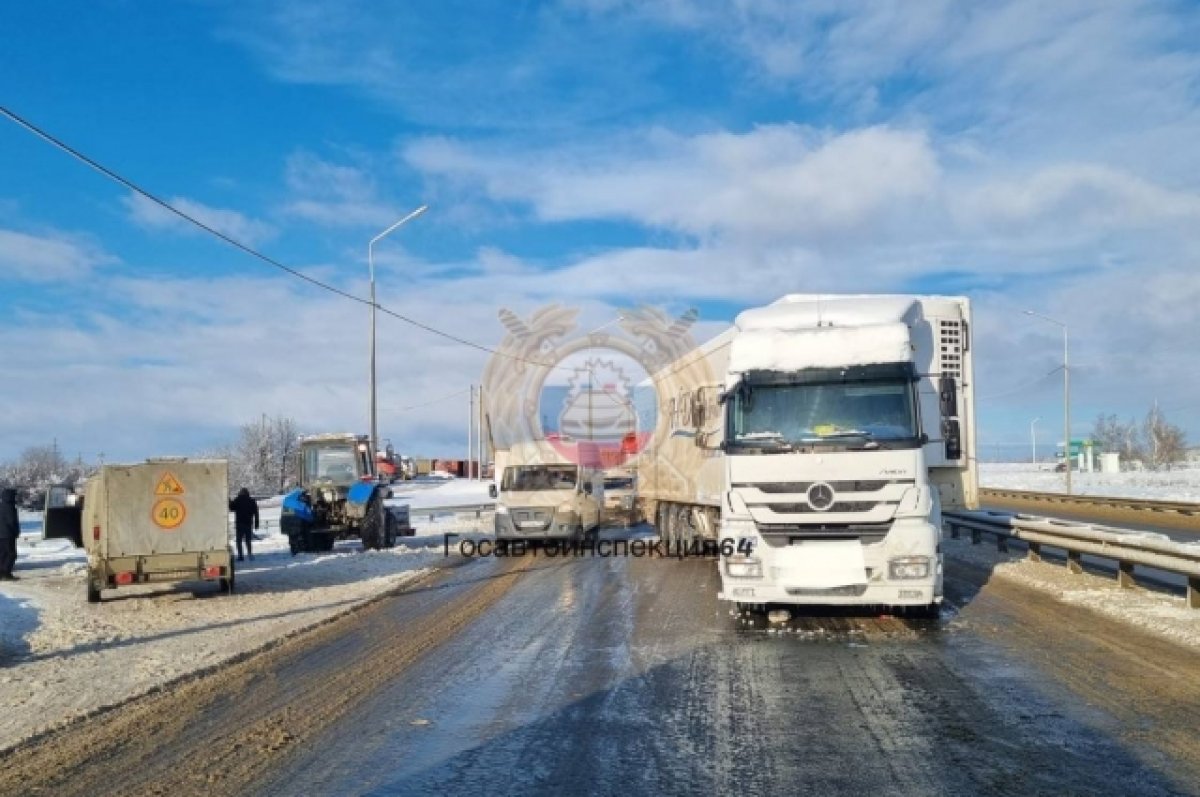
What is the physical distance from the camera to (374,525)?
74.5 feet

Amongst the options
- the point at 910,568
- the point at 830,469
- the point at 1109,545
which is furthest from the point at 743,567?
the point at 1109,545

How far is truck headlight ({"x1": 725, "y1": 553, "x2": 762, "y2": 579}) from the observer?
34.4 ft

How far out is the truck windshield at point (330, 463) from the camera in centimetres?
2409

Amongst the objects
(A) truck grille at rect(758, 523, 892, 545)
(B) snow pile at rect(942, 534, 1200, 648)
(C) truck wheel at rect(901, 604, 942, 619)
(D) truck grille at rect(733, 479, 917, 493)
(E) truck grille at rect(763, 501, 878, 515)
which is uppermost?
(D) truck grille at rect(733, 479, 917, 493)

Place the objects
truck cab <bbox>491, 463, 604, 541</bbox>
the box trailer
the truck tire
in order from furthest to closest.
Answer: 1. the truck tire
2. truck cab <bbox>491, 463, 604, 541</bbox>
3. the box trailer

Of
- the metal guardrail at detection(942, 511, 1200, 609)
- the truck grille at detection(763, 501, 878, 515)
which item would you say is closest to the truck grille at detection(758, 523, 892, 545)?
the truck grille at detection(763, 501, 878, 515)

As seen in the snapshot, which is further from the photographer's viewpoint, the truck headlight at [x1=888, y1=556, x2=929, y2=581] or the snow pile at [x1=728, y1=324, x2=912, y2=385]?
the snow pile at [x1=728, y1=324, x2=912, y2=385]

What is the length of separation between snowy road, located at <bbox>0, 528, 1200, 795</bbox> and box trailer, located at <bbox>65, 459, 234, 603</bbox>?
4.72 metres

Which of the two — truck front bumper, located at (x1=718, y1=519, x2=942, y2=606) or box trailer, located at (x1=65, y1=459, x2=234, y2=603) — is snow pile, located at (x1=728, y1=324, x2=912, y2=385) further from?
box trailer, located at (x1=65, y1=459, x2=234, y2=603)

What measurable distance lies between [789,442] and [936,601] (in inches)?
87.7

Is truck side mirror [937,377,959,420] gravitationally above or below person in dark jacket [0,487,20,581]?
above

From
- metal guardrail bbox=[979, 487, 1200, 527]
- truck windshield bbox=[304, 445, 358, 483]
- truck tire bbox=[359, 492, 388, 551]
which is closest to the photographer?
truck tire bbox=[359, 492, 388, 551]

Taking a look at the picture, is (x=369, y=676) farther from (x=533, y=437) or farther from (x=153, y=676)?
(x=533, y=437)

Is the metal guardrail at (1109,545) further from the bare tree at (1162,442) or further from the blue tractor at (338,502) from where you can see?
the bare tree at (1162,442)
